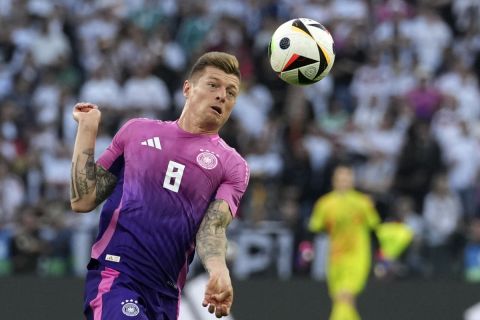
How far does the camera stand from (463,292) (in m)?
15.0

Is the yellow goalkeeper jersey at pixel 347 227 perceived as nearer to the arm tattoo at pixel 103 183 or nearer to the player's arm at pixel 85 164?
the arm tattoo at pixel 103 183

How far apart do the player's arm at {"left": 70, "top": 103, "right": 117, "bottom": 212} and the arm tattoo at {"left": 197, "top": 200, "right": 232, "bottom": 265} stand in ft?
2.12

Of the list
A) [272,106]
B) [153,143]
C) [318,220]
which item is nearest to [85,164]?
[153,143]

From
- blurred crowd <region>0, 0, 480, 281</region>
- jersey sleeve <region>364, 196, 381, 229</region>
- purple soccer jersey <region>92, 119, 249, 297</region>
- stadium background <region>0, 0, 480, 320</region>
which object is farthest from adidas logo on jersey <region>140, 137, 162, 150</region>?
jersey sleeve <region>364, 196, 381, 229</region>

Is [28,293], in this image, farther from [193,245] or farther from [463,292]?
[193,245]

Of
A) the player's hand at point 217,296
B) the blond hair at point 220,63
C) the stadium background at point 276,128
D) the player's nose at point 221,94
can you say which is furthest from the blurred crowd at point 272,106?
the player's hand at point 217,296

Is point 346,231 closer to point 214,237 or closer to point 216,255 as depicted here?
point 214,237

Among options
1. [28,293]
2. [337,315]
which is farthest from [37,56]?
[337,315]

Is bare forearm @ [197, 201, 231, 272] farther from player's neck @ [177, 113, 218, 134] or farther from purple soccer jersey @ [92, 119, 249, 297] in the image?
player's neck @ [177, 113, 218, 134]

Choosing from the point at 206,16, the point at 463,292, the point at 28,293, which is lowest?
the point at 28,293

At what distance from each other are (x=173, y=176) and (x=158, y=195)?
139 mm

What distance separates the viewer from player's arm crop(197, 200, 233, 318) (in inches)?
227

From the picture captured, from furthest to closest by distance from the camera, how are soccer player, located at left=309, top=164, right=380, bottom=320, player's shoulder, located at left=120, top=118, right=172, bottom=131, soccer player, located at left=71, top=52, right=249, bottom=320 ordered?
soccer player, located at left=309, top=164, right=380, bottom=320 → player's shoulder, located at left=120, top=118, right=172, bottom=131 → soccer player, located at left=71, top=52, right=249, bottom=320

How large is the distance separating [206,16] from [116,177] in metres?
13.2
